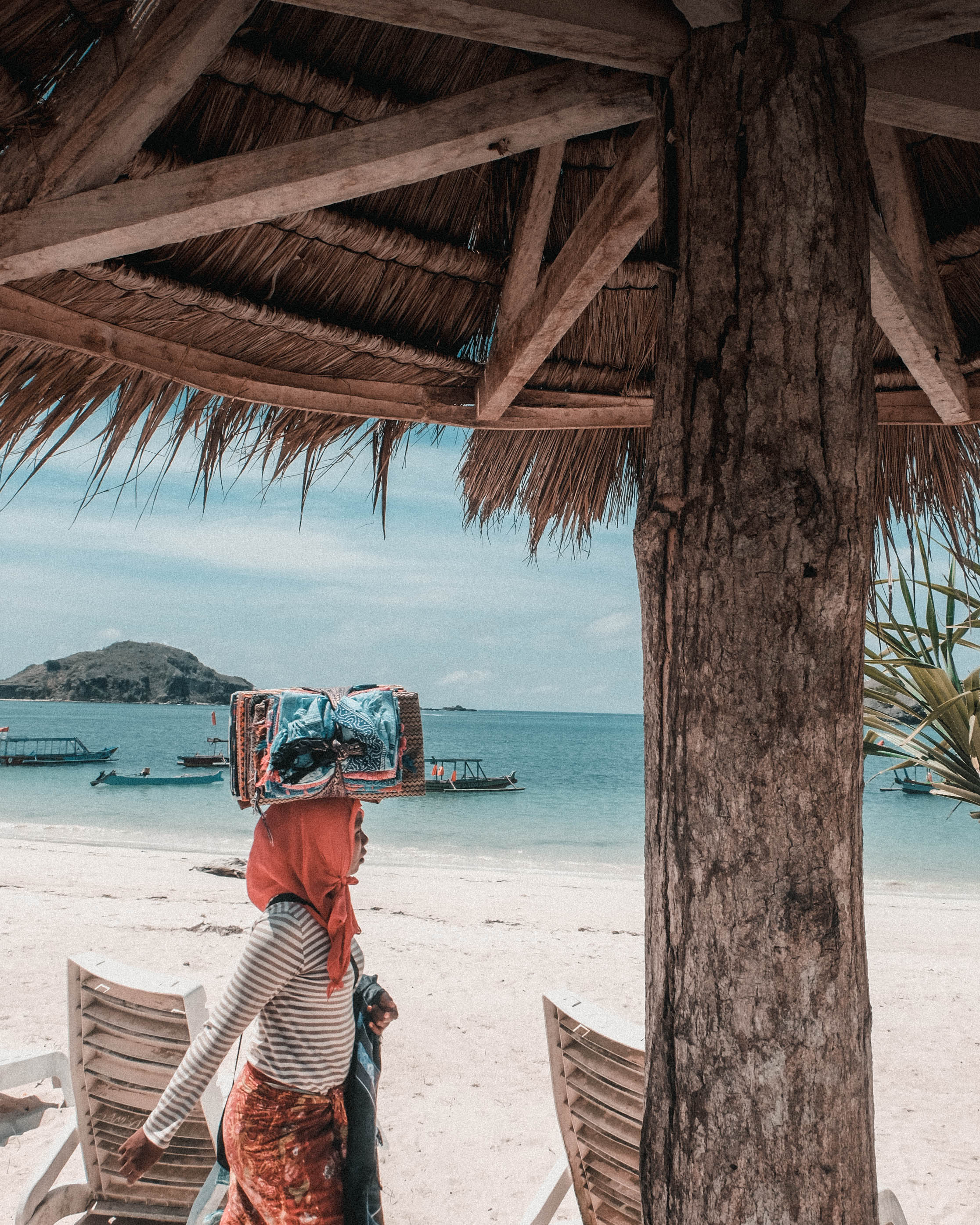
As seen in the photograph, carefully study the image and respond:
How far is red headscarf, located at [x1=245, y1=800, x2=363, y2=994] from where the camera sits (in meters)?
1.79

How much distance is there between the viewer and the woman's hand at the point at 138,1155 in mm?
1621

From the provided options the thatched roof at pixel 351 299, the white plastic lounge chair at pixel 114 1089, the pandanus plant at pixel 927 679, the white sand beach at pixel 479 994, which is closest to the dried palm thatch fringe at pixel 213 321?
the thatched roof at pixel 351 299

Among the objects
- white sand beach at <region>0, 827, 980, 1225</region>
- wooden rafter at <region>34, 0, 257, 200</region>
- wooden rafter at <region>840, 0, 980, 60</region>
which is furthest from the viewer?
white sand beach at <region>0, 827, 980, 1225</region>

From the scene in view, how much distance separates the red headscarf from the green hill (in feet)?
352

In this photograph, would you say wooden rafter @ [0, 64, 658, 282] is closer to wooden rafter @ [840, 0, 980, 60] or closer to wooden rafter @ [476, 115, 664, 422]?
wooden rafter @ [476, 115, 664, 422]

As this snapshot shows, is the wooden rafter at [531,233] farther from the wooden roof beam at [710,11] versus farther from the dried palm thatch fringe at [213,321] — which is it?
the wooden roof beam at [710,11]

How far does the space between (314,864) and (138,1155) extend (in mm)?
610

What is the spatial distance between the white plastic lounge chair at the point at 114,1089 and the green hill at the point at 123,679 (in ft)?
350

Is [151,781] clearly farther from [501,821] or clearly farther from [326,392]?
[326,392]

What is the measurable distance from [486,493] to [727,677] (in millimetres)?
1989

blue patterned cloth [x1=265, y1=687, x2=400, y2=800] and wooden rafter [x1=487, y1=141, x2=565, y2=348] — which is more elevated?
wooden rafter [x1=487, y1=141, x2=565, y2=348]

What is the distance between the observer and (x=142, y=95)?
1371 mm

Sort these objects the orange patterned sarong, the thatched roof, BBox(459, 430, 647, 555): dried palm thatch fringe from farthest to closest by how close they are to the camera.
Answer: BBox(459, 430, 647, 555): dried palm thatch fringe, the thatched roof, the orange patterned sarong

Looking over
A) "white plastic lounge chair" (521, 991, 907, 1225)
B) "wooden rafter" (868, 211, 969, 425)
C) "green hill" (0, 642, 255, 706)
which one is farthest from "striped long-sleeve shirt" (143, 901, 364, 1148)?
"green hill" (0, 642, 255, 706)
